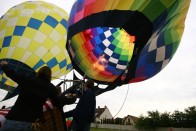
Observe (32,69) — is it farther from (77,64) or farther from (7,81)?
(77,64)

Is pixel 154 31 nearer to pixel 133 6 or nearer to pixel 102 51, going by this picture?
pixel 133 6

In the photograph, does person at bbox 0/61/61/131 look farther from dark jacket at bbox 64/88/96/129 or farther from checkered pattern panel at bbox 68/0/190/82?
checkered pattern panel at bbox 68/0/190/82

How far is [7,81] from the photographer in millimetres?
7375

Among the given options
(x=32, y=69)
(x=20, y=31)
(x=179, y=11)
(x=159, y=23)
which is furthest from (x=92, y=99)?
(x=20, y=31)

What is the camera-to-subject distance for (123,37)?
6762mm

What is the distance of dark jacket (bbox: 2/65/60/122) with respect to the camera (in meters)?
2.41

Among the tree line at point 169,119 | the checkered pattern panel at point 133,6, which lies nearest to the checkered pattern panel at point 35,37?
the checkered pattern panel at point 133,6

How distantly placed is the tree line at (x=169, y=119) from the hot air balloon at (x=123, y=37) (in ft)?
93.2

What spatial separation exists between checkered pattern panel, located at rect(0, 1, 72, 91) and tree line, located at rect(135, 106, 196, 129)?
2825 centimetres

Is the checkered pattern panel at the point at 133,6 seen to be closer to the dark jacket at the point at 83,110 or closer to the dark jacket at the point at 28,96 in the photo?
the dark jacket at the point at 83,110

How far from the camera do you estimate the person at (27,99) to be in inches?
94.0

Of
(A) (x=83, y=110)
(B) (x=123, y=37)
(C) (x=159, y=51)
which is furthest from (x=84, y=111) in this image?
(B) (x=123, y=37)

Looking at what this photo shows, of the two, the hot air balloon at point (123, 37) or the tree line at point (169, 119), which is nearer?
the hot air balloon at point (123, 37)

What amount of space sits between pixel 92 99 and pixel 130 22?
5.78 ft
